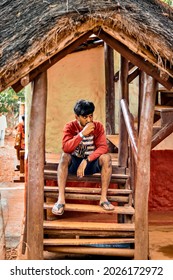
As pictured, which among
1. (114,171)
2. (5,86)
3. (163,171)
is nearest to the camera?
(5,86)

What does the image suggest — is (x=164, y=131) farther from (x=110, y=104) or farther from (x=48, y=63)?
(x=48, y=63)

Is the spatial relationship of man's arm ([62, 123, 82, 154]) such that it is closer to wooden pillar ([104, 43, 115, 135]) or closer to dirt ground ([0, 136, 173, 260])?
dirt ground ([0, 136, 173, 260])

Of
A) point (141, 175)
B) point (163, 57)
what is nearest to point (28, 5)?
point (163, 57)

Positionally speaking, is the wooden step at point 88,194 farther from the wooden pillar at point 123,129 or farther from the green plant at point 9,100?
the green plant at point 9,100

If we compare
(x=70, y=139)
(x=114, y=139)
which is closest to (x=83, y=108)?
(x=70, y=139)

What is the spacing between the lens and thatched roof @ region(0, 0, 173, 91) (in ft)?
14.3

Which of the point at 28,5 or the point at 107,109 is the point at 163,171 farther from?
the point at 28,5

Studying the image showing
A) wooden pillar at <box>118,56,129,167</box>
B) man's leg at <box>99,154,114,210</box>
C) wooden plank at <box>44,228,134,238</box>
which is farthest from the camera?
wooden pillar at <box>118,56,129,167</box>

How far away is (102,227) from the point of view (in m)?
5.27

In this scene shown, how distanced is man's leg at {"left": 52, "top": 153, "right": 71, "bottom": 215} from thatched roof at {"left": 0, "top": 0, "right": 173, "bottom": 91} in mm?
1436

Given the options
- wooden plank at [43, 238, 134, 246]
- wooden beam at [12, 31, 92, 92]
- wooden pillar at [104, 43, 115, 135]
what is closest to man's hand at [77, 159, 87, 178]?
wooden plank at [43, 238, 134, 246]

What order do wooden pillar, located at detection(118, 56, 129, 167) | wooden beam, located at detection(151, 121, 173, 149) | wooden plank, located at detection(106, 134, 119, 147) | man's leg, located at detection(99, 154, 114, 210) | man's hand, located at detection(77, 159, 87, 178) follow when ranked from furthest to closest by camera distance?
wooden plank, located at detection(106, 134, 119, 147), wooden beam, located at detection(151, 121, 173, 149), wooden pillar, located at detection(118, 56, 129, 167), man's hand, located at detection(77, 159, 87, 178), man's leg, located at detection(99, 154, 114, 210)

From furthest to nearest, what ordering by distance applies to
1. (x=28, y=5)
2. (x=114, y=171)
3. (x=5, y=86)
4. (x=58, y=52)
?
(x=114, y=171) < (x=28, y=5) < (x=58, y=52) < (x=5, y=86)

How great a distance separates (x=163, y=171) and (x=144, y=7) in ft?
12.4
